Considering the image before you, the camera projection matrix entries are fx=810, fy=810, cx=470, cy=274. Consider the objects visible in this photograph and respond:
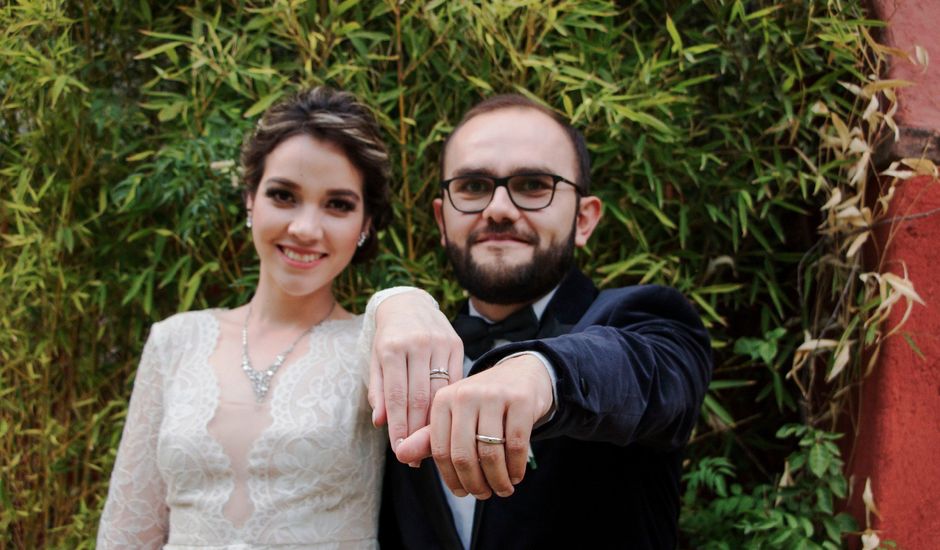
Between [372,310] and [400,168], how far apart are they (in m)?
0.80

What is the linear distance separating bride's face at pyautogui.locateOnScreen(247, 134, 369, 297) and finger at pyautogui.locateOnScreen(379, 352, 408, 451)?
2.23ft

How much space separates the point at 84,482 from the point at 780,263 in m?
2.00

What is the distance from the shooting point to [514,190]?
67.0 inches

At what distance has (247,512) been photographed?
1.63 metres

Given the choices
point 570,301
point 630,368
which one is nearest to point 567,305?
point 570,301

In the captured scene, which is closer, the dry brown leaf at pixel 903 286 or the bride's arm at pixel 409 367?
the bride's arm at pixel 409 367

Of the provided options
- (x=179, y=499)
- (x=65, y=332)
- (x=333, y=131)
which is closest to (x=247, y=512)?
(x=179, y=499)

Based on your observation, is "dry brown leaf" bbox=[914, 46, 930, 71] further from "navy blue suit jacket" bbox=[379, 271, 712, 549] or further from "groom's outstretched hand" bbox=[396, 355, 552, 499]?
"groom's outstretched hand" bbox=[396, 355, 552, 499]

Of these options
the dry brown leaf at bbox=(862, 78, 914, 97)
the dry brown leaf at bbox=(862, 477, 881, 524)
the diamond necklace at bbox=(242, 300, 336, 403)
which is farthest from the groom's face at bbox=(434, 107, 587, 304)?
the dry brown leaf at bbox=(862, 477, 881, 524)

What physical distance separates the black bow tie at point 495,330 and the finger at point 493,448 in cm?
77

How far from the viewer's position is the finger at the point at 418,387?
1.02 metres

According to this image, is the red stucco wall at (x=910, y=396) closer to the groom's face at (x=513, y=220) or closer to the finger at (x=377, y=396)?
the groom's face at (x=513, y=220)

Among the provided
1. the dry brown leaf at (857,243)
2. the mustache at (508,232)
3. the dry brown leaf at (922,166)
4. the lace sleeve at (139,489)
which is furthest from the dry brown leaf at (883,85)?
the lace sleeve at (139,489)

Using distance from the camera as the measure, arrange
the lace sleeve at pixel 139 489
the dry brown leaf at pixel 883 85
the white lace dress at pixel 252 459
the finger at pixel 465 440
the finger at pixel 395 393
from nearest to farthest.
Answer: the finger at pixel 465 440 < the finger at pixel 395 393 < the white lace dress at pixel 252 459 < the lace sleeve at pixel 139 489 < the dry brown leaf at pixel 883 85
